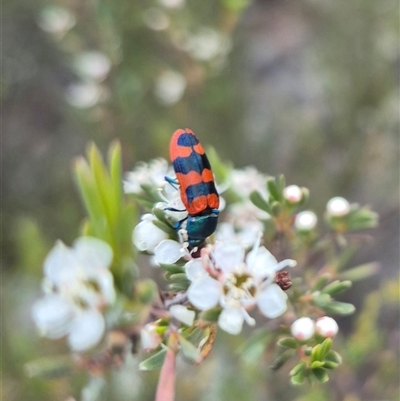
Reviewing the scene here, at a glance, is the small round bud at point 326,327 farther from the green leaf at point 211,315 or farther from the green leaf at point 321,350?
the green leaf at point 211,315

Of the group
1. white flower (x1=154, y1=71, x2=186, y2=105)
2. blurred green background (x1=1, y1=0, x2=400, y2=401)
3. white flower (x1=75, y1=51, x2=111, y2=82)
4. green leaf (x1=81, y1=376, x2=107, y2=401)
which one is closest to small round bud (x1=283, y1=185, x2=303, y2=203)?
green leaf (x1=81, y1=376, x2=107, y2=401)

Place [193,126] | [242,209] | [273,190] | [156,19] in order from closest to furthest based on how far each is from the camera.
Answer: [273,190] → [242,209] → [156,19] → [193,126]

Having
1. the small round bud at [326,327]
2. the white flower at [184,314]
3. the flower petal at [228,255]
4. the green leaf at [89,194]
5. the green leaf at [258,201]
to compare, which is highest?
the green leaf at [258,201]

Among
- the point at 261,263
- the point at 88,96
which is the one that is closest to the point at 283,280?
the point at 261,263

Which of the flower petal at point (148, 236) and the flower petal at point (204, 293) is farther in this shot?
the flower petal at point (148, 236)

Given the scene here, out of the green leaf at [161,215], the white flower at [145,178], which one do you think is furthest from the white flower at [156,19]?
the green leaf at [161,215]

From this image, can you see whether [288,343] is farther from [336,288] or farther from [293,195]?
[293,195]

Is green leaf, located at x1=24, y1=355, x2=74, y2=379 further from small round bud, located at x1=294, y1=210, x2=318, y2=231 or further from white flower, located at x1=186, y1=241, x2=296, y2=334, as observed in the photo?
small round bud, located at x1=294, y1=210, x2=318, y2=231
